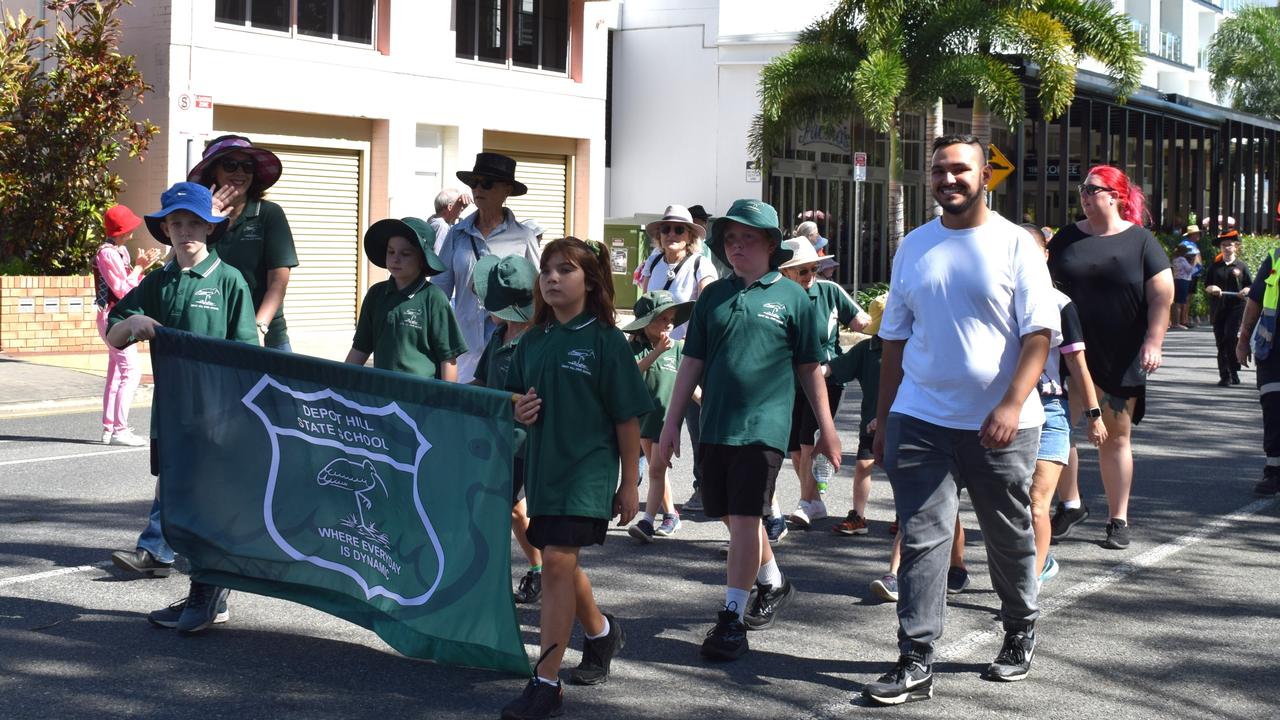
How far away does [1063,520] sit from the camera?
29.3 feet

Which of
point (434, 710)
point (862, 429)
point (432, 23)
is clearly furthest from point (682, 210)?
point (432, 23)

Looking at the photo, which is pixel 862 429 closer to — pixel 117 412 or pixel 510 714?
pixel 510 714

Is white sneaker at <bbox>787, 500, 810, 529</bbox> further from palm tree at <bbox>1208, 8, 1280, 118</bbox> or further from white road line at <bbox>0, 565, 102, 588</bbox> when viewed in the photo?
palm tree at <bbox>1208, 8, 1280, 118</bbox>

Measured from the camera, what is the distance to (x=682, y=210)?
9.84 m

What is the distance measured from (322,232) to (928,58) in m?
12.3

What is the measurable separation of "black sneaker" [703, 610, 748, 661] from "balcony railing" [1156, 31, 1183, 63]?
58.5 meters

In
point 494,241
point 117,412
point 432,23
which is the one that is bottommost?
point 117,412

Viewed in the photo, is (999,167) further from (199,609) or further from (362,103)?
(199,609)

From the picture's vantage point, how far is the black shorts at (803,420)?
8688mm

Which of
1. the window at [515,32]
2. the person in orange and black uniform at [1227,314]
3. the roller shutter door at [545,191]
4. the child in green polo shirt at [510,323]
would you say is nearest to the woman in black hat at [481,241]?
the child in green polo shirt at [510,323]

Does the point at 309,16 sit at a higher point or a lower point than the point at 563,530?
higher

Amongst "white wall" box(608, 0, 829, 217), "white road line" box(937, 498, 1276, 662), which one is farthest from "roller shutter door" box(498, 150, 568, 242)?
"white road line" box(937, 498, 1276, 662)

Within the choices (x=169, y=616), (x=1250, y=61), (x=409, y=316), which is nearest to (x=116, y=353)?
(x=409, y=316)

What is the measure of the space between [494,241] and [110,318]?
221cm
